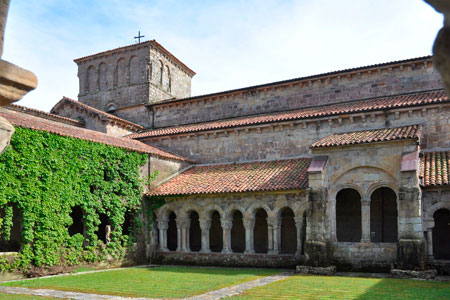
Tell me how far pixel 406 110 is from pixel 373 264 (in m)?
6.37

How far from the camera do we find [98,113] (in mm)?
24297

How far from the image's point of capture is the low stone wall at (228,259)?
16.6 metres

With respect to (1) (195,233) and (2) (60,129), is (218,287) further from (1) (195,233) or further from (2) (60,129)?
(1) (195,233)

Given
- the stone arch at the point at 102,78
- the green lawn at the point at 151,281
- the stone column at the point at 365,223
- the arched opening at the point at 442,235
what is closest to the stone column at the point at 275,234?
the green lawn at the point at 151,281

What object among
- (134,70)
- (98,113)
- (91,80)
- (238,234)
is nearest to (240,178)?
(238,234)

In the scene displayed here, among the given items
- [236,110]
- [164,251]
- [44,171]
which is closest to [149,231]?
[164,251]

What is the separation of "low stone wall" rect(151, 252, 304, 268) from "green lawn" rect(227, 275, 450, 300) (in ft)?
→ 10.4

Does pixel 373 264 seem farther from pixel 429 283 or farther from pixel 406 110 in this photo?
pixel 406 110

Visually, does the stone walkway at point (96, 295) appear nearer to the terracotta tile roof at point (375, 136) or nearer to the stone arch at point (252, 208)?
the stone arch at point (252, 208)

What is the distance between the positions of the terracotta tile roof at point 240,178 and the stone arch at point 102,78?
40.6 ft

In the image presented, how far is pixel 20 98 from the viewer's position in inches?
125

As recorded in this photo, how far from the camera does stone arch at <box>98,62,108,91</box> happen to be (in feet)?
99.9

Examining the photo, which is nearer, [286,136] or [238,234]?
[286,136]

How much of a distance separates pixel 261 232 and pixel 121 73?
52.5 feet
